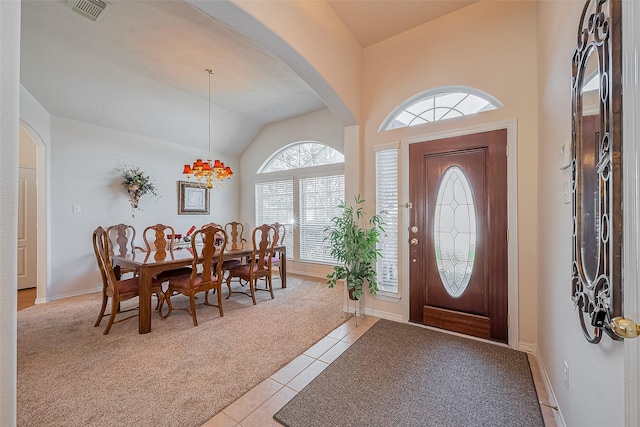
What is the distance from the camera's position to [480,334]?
2.57 metres

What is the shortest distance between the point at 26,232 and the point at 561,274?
7310mm

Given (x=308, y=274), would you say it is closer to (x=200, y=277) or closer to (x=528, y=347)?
(x=200, y=277)

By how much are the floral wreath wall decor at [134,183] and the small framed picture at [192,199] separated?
26.6 inches

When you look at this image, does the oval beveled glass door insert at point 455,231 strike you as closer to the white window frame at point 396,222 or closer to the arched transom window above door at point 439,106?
the white window frame at point 396,222

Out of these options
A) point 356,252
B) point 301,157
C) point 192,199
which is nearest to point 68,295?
point 192,199

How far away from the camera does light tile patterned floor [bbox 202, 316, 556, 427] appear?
1600mm

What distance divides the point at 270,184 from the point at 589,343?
18.3 feet

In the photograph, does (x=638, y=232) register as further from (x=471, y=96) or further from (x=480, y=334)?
(x=471, y=96)

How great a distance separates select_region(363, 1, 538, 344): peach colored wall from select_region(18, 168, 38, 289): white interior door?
592 cm

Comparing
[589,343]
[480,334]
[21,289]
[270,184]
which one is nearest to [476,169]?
[480,334]

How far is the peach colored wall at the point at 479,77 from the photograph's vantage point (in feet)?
7.77

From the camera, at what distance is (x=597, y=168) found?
0.97m

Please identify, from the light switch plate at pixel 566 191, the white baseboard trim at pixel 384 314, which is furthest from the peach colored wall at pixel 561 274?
the white baseboard trim at pixel 384 314

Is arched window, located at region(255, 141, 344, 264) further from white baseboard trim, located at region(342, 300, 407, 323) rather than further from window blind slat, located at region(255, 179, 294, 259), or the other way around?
white baseboard trim, located at region(342, 300, 407, 323)
